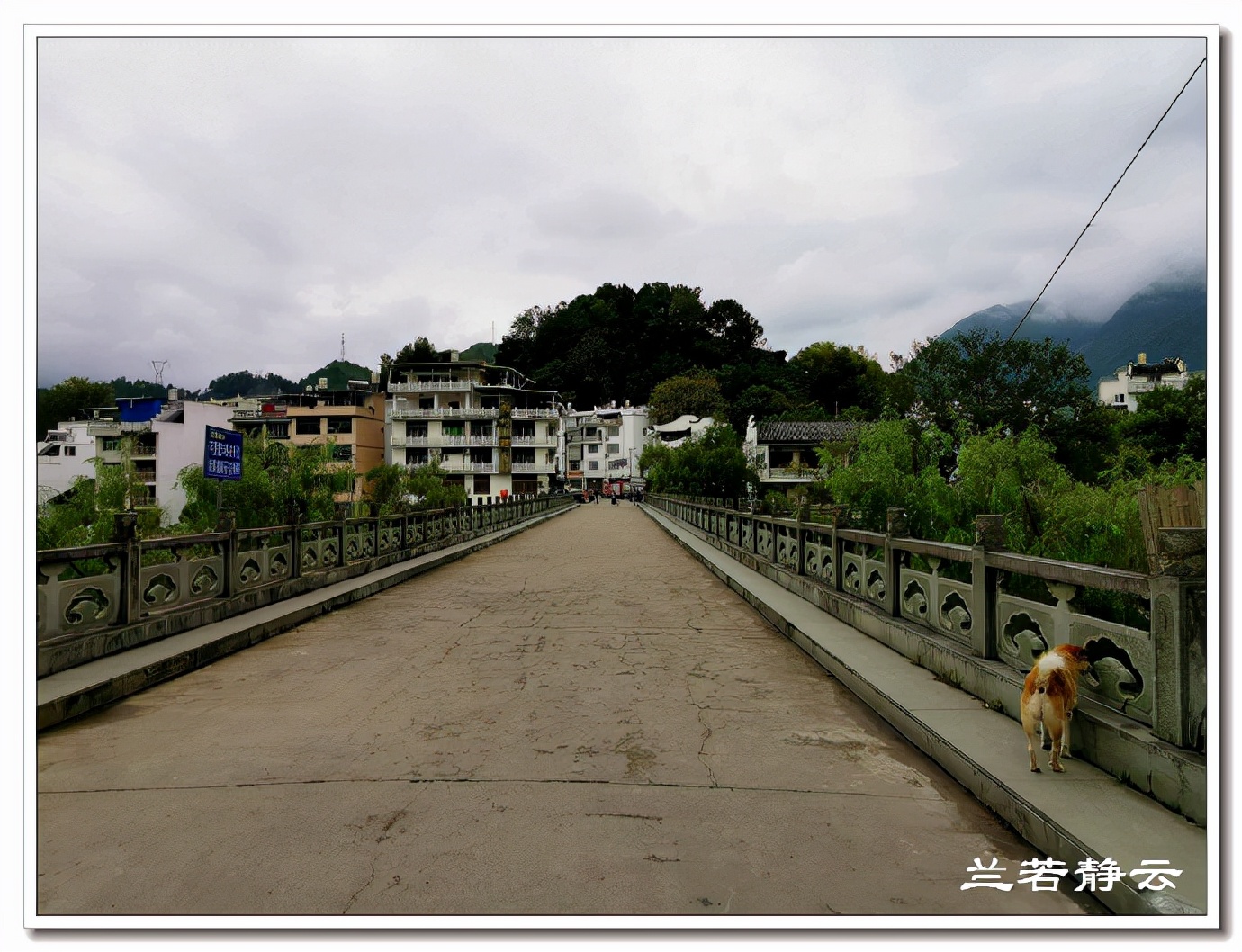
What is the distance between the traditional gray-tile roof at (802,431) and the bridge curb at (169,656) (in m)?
53.5

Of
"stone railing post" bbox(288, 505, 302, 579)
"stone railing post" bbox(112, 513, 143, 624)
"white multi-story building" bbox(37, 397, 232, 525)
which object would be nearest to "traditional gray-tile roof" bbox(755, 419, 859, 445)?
"white multi-story building" bbox(37, 397, 232, 525)

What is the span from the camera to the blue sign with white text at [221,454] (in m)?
9.35

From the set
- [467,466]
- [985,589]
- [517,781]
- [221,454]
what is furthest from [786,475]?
[517,781]

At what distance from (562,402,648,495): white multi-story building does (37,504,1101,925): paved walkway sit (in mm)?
76282

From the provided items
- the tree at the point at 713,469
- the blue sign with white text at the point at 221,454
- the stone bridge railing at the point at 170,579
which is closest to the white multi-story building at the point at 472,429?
the tree at the point at 713,469

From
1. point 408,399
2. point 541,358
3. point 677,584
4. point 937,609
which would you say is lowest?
point 677,584

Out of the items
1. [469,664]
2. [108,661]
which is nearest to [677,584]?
[469,664]

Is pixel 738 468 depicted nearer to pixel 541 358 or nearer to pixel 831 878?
pixel 831 878

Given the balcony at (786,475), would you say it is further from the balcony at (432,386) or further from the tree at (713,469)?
the balcony at (432,386)

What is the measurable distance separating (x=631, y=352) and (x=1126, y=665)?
90518mm

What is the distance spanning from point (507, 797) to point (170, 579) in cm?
559

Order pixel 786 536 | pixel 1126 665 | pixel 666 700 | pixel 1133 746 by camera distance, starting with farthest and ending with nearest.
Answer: pixel 786 536, pixel 666 700, pixel 1126 665, pixel 1133 746

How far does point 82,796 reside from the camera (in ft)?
12.3

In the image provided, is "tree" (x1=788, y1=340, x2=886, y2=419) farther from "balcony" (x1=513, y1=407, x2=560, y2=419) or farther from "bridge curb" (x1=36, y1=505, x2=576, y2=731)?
"bridge curb" (x1=36, y1=505, x2=576, y2=731)
